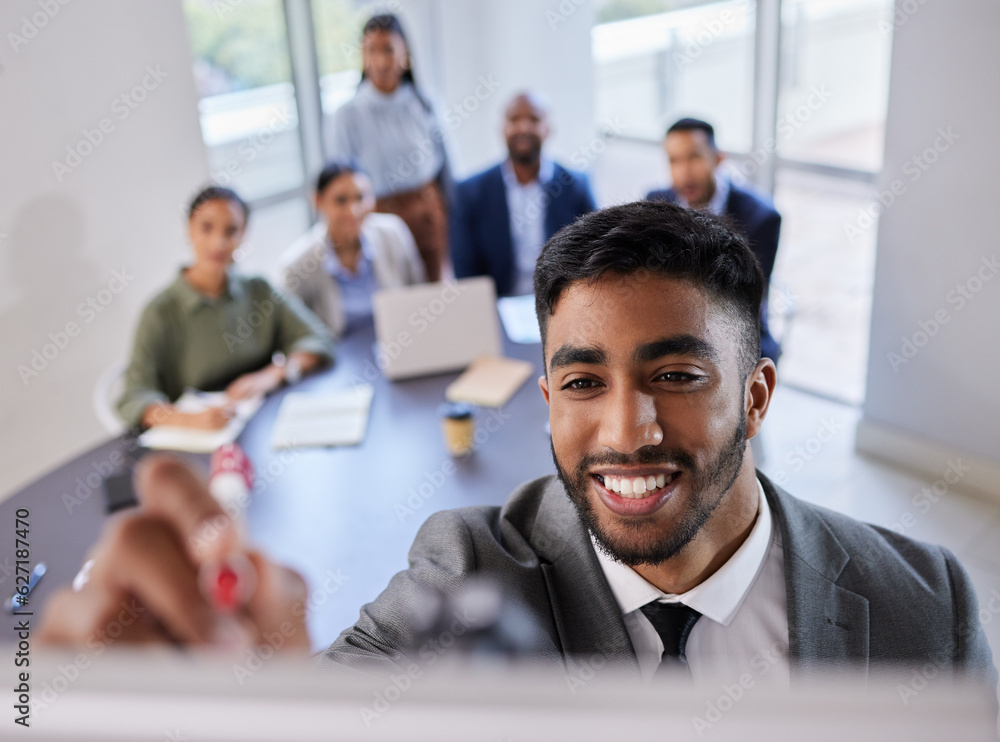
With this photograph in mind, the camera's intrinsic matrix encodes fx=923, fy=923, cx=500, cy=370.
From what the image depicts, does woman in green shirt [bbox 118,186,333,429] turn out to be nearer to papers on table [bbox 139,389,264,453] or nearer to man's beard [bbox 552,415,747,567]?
papers on table [bbox 139,389,264,453]

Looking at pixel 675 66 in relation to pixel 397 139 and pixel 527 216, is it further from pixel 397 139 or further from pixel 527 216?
pixel 527 216

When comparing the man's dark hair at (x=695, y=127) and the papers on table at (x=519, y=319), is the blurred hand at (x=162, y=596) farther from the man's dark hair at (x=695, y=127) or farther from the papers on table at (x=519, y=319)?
the man's dark hair at (x=695, y=127)

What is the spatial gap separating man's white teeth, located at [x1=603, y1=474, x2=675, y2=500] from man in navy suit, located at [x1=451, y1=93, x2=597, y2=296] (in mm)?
2782

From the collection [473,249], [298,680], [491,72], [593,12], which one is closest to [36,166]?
[473,249]

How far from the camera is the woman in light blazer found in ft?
11.7

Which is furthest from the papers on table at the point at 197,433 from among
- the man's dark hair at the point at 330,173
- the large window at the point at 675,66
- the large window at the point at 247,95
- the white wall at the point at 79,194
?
the large window at the point at 675,66

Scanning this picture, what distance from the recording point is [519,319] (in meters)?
3.36

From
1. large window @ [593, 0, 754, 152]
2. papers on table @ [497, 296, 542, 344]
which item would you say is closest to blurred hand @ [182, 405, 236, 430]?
papers on table @ [497, 296, 542, 344]

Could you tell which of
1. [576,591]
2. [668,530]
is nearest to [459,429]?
[576,591]

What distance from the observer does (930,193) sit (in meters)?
3.40

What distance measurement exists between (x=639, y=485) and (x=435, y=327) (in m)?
1.86

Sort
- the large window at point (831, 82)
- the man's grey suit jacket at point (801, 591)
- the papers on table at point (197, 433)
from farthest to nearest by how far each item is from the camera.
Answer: the large window at point (831, 82), the papers on table at point (197, 433), the man's grey suit jacket at point (801, 591)

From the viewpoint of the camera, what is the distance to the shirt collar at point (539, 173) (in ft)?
13.2

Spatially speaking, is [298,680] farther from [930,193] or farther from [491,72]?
[491,72]
